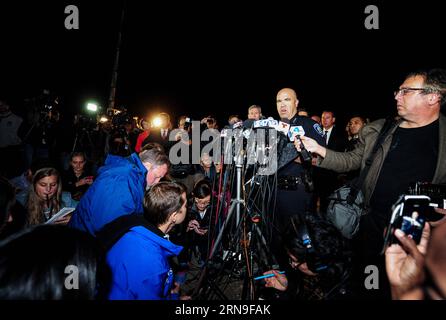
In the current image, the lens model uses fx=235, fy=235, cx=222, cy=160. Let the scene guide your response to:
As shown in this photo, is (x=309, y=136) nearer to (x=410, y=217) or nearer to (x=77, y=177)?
(x=410, y=217)

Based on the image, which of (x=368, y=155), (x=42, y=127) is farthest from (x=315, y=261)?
(x=42, y=127)

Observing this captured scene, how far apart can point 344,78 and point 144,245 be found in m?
10.8

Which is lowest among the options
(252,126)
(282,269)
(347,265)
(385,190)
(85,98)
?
(282,269)

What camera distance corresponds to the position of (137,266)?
168 centimetres

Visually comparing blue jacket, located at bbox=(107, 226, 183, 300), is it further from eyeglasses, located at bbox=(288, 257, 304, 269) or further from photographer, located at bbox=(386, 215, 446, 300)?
photographer, located at bbox=(386, 215, 446, 300)

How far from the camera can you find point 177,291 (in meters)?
2.28

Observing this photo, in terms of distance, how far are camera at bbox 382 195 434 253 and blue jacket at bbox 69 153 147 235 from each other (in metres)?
2.08

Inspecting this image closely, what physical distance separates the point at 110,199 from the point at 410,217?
7.47 ft

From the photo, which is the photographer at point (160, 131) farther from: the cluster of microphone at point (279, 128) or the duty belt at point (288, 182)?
the duty belt at point (288, 182)

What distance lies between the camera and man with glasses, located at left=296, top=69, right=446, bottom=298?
200 cm

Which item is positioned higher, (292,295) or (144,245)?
(144,245)

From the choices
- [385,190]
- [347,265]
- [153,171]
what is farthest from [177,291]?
[385,190]

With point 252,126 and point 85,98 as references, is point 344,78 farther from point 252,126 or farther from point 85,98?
point 85,98

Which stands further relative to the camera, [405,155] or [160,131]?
[160,131]
